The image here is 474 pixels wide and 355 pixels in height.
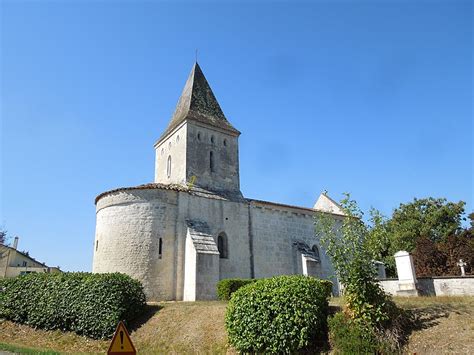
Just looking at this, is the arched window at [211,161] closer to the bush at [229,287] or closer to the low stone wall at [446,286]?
the bush at [229,287]

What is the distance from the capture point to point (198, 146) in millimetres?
25062

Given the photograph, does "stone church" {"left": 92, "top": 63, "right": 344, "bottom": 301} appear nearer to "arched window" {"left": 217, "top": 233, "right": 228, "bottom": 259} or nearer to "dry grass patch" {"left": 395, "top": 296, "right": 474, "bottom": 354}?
"arched window" {"left": 217, "top": 233, "right": 228, "bottom": 259}

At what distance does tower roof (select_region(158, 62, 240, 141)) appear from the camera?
2594 cm

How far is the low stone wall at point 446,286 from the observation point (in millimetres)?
14938

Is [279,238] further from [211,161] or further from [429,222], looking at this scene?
[429,222]

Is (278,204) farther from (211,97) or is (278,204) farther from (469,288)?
(469,288)

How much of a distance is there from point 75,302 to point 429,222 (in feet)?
113

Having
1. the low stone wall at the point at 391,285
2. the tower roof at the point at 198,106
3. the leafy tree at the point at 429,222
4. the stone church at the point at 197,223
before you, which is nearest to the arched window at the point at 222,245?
the stone church at the point at 197,223

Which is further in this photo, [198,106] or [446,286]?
[198,106]

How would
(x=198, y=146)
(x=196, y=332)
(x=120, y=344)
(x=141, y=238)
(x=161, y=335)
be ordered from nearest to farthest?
(x=120, y=344), (x=196, y=332), (x=161, y=335), (x=141, y=238), (x=198, y=146)

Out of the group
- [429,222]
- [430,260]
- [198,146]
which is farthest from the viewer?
[429,222]

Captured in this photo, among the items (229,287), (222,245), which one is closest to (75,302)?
(229,287)

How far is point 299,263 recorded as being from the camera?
24.4 meters

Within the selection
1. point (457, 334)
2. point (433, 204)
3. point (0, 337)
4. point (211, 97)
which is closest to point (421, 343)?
point (457, 334)
